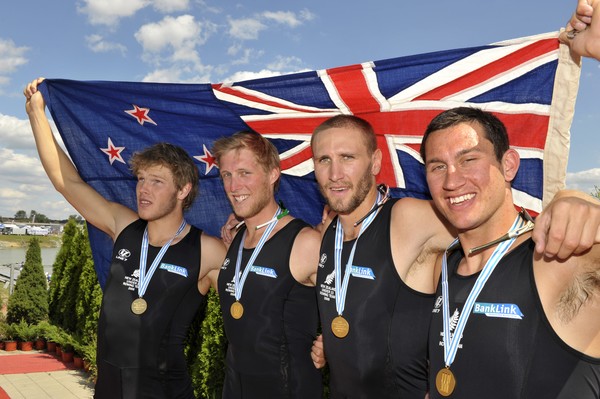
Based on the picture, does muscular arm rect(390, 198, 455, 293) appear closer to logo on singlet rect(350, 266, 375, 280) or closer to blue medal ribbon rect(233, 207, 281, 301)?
logo on singlet rect(350, 266, 375, 280)

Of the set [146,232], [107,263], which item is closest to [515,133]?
[146,232]

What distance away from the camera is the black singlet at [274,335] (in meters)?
3.37

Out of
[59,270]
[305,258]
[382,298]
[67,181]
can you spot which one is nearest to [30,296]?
[59,270]

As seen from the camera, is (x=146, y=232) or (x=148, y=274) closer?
(x=148, y=274)

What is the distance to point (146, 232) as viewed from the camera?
4.20 metres

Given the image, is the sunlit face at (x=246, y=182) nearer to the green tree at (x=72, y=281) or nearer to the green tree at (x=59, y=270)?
the green tree at (x=72, y=281)

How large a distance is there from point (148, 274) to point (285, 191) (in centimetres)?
133

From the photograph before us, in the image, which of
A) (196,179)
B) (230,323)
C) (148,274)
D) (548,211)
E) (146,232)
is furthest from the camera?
(196,179)

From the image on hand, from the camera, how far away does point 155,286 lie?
12.8ft

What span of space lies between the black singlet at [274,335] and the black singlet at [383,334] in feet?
1.81

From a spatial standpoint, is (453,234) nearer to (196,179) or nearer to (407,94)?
(407,94)

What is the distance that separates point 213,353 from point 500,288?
527 centimetres

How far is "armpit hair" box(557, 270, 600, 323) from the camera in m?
1.78

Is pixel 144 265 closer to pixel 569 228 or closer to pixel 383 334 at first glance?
pixel 383 334
